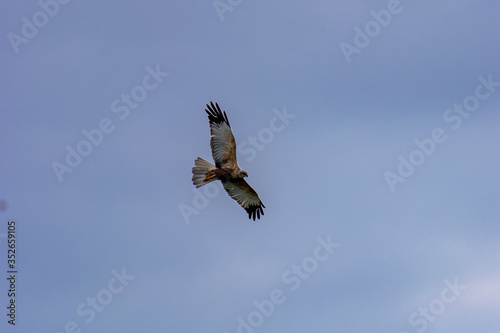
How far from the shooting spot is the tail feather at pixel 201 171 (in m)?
43.8

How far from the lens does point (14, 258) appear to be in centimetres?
4347

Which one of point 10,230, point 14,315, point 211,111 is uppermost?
point 211,111

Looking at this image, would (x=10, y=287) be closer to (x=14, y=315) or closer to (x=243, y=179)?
(x=14, y=315)

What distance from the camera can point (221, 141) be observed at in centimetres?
4400

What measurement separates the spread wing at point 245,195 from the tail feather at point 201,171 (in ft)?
3.27

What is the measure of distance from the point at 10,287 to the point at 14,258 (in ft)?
3.52

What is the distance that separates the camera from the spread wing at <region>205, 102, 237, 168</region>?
43.9 m

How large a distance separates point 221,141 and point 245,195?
256 centimetres

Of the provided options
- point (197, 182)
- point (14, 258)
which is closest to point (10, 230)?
point (14, 258)

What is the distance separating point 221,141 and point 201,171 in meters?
1.35

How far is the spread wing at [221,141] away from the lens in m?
43.9

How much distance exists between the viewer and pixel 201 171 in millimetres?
43969

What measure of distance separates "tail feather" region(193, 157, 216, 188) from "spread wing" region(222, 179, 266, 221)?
39.2 inches

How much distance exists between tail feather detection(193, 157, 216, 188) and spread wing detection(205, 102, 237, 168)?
1.16 feet
